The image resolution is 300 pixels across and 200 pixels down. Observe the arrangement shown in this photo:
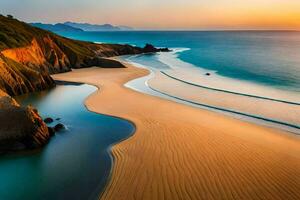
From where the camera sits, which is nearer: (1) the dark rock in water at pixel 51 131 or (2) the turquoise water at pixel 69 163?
(2) the turquoise water at pixel 69 163

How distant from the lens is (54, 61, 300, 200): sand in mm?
13695

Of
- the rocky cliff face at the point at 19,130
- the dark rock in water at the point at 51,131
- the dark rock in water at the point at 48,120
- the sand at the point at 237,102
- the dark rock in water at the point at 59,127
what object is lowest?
the sand at the point at 237,102

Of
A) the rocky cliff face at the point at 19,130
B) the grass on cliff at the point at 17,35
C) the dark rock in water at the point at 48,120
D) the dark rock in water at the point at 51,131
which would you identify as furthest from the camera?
the grass on cliff at the point at 17,35

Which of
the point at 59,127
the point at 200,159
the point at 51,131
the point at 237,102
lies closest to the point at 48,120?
the point at 59,127

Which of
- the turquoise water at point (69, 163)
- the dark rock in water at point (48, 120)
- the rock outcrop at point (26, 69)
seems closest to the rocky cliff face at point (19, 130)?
the rock outcrop at point (26, 69)

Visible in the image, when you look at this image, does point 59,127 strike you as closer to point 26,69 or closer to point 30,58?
point 26,69

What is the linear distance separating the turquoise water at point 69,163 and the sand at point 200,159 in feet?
3.17

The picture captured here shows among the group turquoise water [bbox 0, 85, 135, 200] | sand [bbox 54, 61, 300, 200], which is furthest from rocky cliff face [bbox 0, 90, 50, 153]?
sand [bbox 54, 61, 300, 200]

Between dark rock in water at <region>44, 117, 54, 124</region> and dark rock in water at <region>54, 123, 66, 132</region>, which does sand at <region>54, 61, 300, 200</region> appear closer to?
dark rock in water at <region>44, 117, 54, 124</region>

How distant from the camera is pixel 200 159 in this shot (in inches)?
672

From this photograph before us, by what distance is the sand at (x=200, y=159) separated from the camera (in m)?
13.7

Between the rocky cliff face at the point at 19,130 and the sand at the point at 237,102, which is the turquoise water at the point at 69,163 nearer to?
the rocky cliff face at the point at 19,130

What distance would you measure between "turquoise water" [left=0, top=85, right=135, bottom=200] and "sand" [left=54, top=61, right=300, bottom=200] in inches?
38.1

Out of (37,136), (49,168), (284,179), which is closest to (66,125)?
(37,136)
